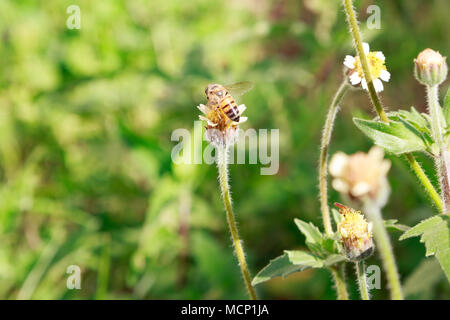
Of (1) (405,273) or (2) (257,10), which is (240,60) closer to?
(2) (257,10)

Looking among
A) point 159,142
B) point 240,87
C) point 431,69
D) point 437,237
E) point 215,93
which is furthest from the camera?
point 159,142

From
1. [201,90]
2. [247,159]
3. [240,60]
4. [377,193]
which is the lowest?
[377,193]

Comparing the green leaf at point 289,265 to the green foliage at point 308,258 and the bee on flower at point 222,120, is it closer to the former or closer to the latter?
the green foliage at point 308,258

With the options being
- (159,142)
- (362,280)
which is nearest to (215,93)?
(362,280)

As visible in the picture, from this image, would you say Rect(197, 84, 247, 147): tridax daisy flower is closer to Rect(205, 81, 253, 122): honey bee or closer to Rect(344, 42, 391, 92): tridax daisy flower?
Rect(205, 81, 253, 122): honey bee

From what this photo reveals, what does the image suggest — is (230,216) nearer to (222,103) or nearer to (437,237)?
(222,103)

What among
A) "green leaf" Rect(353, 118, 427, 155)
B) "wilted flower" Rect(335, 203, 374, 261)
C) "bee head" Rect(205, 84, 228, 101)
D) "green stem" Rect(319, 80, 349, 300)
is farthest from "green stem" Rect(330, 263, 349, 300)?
"bee head" Rect(205, 84, 228, 101)
